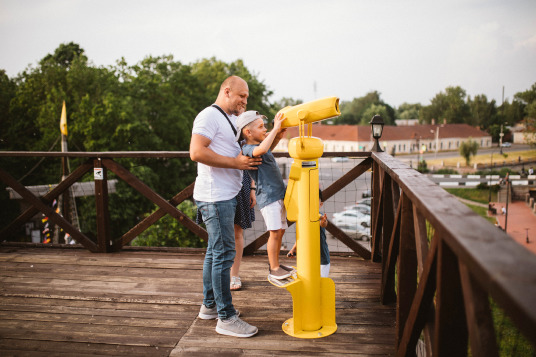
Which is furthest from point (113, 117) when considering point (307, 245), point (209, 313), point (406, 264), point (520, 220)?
point (520, 220)

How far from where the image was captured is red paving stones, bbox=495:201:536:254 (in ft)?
95.2

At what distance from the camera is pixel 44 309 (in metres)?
2.90

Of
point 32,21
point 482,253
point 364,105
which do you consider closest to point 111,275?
point 482,253

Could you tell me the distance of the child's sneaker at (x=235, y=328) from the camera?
2.44 metres

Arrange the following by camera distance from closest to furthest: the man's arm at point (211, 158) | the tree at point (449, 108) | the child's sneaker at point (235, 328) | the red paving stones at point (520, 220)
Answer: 1. the man's arm at point (211, 158)
2. the child's sneaker at point (235, 328)
3. the red paving stones at point (520, 220)
4. the tree at point (449, 108)

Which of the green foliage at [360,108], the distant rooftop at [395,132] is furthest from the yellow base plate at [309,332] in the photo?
the green foliage at [360,108]

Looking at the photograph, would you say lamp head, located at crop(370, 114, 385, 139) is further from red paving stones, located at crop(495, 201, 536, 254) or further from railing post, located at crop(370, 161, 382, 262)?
red paving stones, located at crop(495, 201, 536, 254)

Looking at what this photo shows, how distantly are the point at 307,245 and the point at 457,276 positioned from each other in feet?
4.19

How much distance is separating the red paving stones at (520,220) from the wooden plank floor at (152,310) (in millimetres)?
28644

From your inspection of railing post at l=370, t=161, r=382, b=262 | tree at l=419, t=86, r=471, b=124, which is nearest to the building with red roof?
tree at l=419, t=86, r=471, b=124

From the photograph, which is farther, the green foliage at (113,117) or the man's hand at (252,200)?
the green foliage at (113,117)

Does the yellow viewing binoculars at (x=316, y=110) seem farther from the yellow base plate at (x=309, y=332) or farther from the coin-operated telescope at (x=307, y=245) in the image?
the yellow base plate at (x=309, y=332)

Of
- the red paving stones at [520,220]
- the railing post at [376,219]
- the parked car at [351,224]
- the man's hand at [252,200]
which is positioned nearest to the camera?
the man's hand at [252,200]

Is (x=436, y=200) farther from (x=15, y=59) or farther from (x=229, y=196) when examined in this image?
(x=15, y=59)
